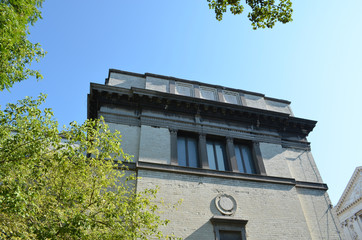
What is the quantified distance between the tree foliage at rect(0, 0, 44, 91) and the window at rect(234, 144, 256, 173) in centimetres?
1041

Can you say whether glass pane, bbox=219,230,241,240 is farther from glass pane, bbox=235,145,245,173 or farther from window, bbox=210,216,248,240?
glass pane, bbox=235,145,245,173

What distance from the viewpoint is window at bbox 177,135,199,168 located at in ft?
46.9

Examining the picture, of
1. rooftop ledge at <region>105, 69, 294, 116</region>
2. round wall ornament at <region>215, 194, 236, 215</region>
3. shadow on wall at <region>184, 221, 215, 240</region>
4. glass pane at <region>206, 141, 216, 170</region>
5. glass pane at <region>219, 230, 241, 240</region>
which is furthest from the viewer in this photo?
rooftop ledge at <region>105, 69, 294, 116</region>

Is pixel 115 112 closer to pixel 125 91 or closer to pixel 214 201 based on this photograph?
pixel 125 91

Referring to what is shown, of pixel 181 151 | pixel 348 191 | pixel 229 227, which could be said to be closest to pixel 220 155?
pixel 181 151

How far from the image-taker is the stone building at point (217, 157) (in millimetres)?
12562

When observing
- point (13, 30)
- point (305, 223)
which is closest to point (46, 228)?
point (13, 30)

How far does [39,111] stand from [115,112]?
6511 mm

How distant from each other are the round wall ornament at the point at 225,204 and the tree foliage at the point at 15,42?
28.8ft

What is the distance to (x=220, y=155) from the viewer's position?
49.8ft

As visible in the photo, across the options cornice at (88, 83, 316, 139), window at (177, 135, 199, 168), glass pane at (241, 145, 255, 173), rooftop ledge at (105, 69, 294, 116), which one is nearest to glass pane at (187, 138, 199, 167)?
window at (177, 135, 199, 168)

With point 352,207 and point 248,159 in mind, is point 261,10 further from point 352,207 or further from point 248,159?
point 352,207

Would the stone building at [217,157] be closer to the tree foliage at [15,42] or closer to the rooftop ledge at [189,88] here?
the rooftop ledge at [189,88]

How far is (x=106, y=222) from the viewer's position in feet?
26.5
